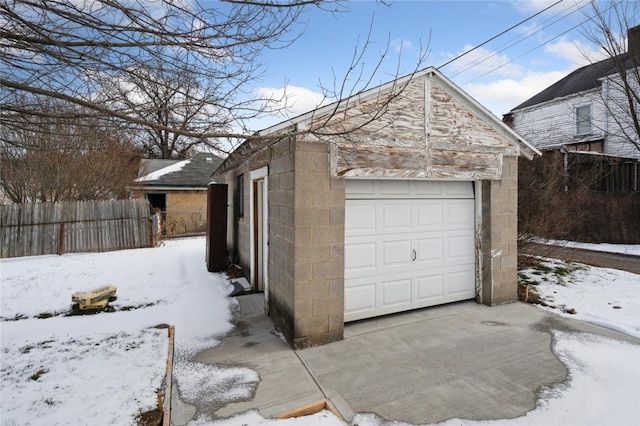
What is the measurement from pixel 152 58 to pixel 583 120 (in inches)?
718

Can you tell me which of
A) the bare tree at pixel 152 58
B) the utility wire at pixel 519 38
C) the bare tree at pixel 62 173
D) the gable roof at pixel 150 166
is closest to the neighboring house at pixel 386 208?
the bare tree at pixel 152 58

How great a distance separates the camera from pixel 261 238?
646 cm

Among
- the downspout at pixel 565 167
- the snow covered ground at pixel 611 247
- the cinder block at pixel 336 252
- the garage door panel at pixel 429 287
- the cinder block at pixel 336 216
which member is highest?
the downspout at pixel 565 167

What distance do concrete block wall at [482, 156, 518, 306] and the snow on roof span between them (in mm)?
15863

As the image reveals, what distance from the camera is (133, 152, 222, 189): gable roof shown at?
1644 centimetres

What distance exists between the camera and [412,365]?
3.65 meters

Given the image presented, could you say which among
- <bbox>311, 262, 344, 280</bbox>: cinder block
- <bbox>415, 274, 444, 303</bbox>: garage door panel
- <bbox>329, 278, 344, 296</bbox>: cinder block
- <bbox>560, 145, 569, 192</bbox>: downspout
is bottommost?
<bbox>415, 274, 444, 303</bbox>: garage door panel

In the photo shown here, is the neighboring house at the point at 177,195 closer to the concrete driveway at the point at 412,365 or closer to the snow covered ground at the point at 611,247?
the concrete driveway at the point at 412,365

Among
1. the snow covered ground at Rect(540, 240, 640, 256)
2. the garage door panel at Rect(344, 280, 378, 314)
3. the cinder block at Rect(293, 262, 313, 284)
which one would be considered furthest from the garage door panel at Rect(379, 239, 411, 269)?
the snow covered ground at Rect(540, 240, 640, 256)

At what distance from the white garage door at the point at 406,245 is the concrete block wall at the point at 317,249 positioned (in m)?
0.46

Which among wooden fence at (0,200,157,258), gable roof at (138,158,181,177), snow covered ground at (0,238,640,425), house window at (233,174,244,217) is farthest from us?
gable roof at (138,158,181,177)

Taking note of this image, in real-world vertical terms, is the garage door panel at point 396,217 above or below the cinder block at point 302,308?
above

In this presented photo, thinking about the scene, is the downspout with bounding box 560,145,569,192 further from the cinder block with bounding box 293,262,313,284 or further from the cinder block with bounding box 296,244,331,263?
the cinder block with bounding box 293,262,313,284

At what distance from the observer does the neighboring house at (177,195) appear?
53.2ft
